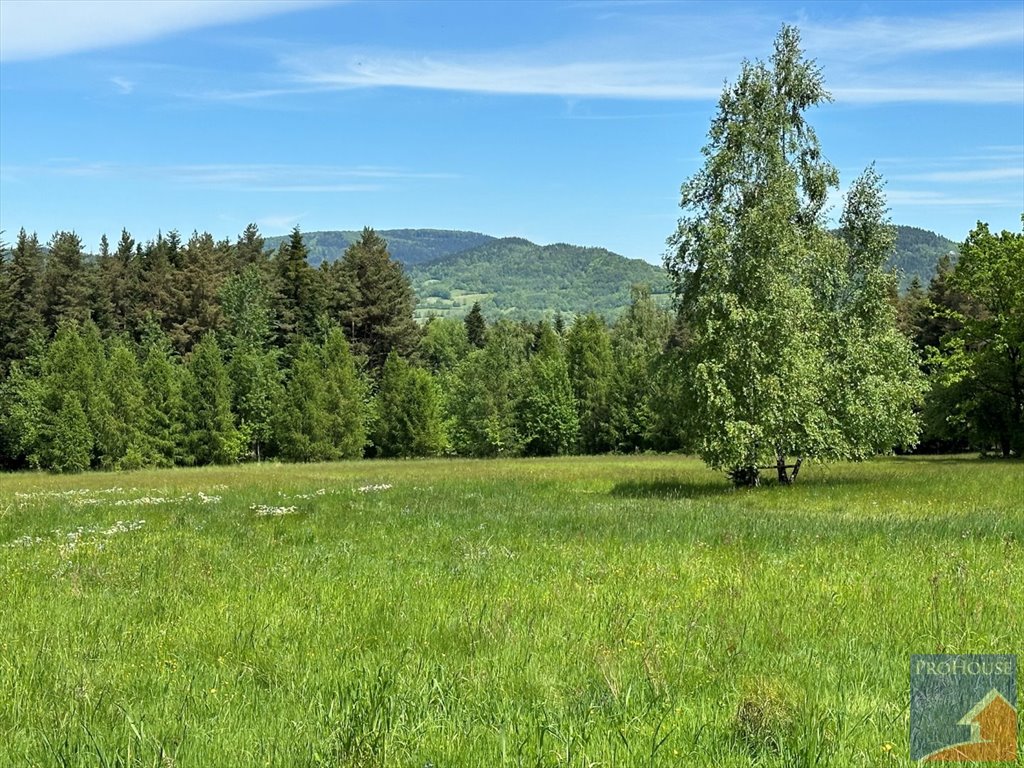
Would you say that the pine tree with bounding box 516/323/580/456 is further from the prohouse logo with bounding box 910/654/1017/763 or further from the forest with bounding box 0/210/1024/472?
the prohouse logo with bounding box 910/654/1017/763

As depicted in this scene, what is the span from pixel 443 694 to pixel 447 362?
347 ft

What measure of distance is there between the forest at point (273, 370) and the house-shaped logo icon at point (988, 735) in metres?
56.0

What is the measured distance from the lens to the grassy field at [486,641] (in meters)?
4.46

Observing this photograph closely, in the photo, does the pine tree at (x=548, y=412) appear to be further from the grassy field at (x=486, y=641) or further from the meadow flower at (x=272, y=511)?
the grassy field at (x=486, y=641)

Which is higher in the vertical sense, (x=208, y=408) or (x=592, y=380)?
(x=592, y=380)

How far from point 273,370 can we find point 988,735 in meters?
77.5

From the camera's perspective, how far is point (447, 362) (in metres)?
110

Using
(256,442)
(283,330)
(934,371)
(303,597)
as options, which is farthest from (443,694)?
(283,330)

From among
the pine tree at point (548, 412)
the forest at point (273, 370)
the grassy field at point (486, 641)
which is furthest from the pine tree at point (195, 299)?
the grassy field at point (486, 641)

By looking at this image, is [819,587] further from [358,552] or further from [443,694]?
[358,552]

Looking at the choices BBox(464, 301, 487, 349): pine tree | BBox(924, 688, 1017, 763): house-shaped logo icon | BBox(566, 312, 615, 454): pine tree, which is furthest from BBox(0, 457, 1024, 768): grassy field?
BBox(464, 301, 487, 349): pine tree

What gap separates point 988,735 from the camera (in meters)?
4.54

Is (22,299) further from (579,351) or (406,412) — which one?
(579,351)

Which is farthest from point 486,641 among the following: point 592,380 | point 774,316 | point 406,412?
point 592,380
